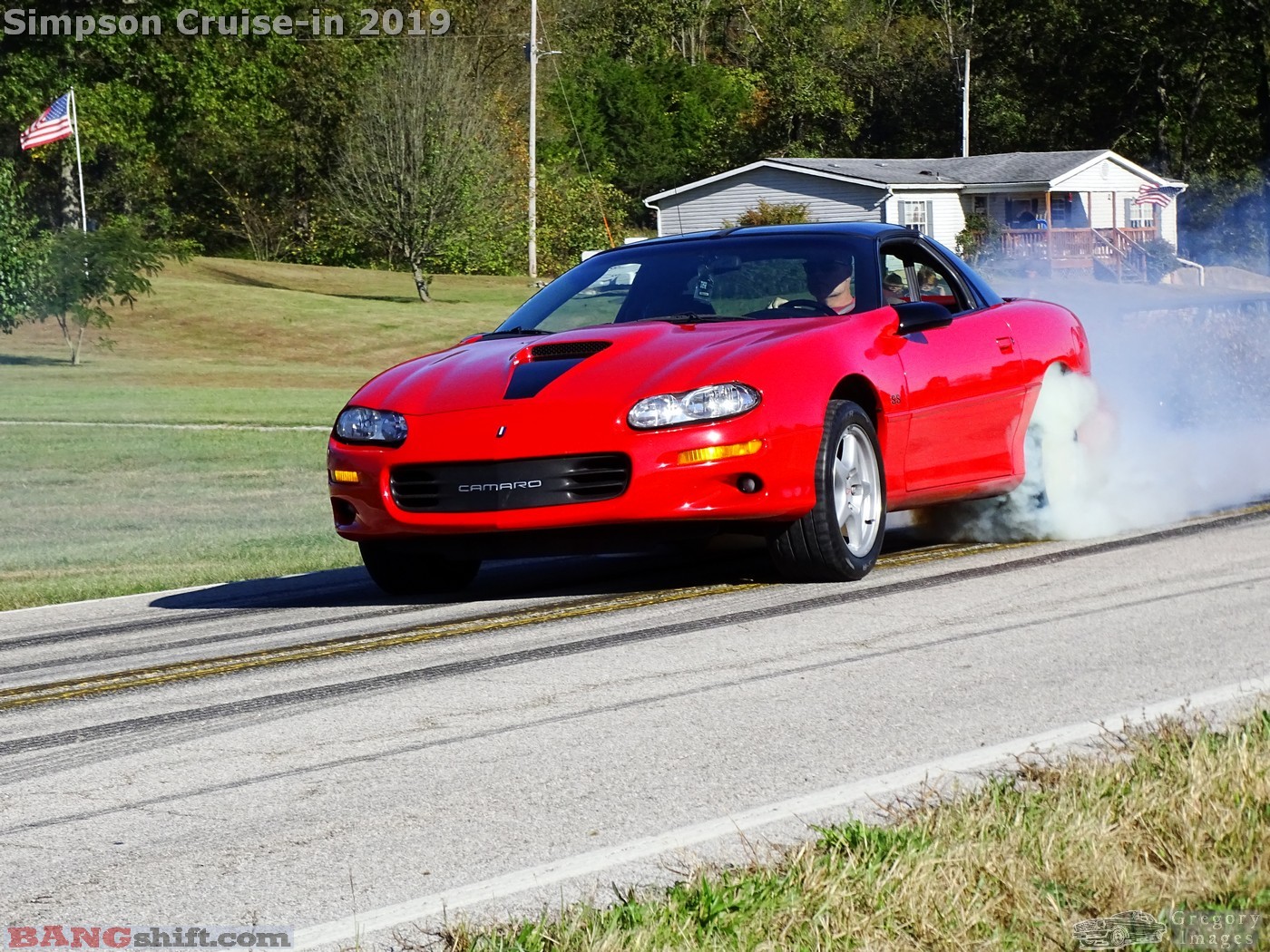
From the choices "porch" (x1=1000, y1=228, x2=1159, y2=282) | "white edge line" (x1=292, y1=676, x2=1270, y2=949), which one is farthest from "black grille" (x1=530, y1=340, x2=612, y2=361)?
"porch" (x1=1000, y1=228, x2=1159, y2=282)

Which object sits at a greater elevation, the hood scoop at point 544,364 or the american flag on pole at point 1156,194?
the american flag on pole at point 1156,194

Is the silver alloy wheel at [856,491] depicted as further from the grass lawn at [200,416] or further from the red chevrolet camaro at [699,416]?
the grass lawn at [200,416]

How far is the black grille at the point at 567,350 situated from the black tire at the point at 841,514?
3.34ft

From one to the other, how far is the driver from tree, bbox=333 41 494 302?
2076 inches

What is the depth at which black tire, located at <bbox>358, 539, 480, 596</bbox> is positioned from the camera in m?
8.55

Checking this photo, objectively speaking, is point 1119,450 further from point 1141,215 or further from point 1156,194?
point 1141,215

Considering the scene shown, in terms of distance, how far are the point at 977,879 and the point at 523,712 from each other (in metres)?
2.23

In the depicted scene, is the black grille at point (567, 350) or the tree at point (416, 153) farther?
the tree at point (416, 153)

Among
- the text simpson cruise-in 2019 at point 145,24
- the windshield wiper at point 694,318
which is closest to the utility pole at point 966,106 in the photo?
the text simpson cruise-in 2019 at point 145,24

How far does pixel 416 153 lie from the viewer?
198 feet

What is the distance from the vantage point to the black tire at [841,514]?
7.91 m

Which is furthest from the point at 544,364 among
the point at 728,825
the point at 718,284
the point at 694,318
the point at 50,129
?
the point at 50,129

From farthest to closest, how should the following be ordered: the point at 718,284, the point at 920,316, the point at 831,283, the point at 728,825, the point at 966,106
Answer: the point at 966,106 → the point at 718,284 → the point at 831,283 → the point at 920,316 → the point at 728,825

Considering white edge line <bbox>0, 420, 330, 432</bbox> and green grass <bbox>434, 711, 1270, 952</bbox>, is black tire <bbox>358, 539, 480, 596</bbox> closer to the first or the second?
green grass <bbox>434, 711, 1270, 952</bbox>
